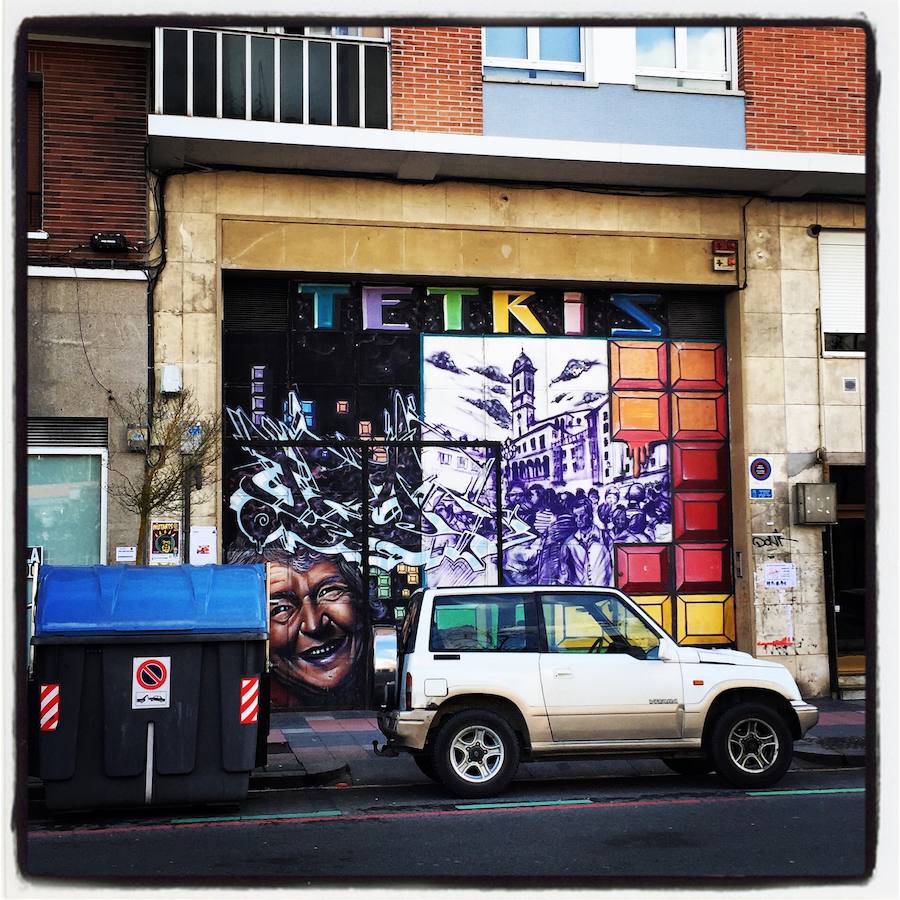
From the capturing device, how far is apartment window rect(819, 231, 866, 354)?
16.8 metres

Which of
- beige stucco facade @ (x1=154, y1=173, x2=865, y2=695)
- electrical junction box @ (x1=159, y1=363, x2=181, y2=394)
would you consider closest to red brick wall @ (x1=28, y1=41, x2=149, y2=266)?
beige stucco facade @ (x1=154, y1=173, x2=865, y2=695)

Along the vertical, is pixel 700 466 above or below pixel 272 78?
below

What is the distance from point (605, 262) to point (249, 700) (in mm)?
8721

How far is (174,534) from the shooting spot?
1447cm

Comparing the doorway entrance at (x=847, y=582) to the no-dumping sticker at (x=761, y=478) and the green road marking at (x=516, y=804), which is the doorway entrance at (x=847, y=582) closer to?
the no-dumping sticker at (x=761, y=478)

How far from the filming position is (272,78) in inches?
572

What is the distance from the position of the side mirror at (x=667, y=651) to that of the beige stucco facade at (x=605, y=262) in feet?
20.3

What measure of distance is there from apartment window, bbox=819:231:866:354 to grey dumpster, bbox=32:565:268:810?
10.2 m

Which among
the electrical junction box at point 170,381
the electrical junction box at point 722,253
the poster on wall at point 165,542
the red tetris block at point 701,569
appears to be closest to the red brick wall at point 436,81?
the electrical junction box at point 722,253

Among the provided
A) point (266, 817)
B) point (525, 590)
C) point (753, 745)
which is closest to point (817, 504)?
point (753, 745)

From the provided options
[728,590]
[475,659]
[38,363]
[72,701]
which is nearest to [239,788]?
[72,701]

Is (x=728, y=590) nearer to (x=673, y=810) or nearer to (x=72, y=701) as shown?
(x=673, y=810)

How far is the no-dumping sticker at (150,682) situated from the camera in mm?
9594

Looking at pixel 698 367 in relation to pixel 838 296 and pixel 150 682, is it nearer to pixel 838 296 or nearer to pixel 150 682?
pixel 838 296
